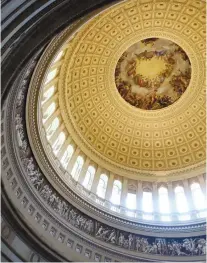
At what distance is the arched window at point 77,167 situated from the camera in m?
20.5

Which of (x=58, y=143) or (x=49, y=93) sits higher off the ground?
(x=49, y=93)

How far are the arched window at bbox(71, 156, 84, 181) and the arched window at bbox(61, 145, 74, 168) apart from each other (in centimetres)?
57

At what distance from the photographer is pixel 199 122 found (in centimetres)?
2569

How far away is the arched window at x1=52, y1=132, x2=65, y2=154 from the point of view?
20109 mm

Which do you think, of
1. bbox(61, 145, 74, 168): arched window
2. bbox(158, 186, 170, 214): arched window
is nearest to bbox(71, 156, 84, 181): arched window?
bbox(61, 145, 74, 168): arched window

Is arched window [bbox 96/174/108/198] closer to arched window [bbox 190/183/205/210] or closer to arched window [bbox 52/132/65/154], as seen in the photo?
arched window [bbox 52/132/65/154]

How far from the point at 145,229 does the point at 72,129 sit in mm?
8529

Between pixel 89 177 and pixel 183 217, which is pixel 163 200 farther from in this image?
pixel 89 177

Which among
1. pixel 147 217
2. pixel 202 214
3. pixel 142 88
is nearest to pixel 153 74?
pixel 142 88

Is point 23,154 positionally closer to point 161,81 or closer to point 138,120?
point 138,120

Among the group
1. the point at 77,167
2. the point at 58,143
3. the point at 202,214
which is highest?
the point at 58,143

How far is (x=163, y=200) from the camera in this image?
70.9ft

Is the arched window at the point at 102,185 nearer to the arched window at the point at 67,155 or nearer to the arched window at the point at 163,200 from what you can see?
the arched window at the point at 67,155

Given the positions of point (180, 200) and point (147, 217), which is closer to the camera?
point (147, 217)
